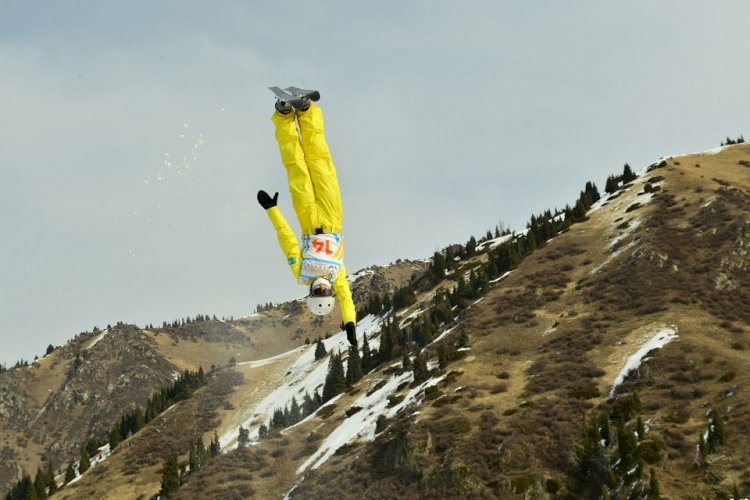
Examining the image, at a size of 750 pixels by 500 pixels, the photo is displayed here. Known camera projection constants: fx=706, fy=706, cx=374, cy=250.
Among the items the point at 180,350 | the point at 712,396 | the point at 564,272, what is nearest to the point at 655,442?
the point at 712,396

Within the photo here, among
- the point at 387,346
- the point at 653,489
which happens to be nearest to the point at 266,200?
the point at 653,489

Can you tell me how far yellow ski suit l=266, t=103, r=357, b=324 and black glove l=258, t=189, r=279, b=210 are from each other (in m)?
0.16

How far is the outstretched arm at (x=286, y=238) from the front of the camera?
14.5 meters

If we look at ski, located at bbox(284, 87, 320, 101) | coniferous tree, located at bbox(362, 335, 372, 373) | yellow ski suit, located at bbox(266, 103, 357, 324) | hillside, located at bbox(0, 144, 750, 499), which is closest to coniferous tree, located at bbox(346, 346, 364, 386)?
hillside, located at bbox(0, 144, 750, 499)

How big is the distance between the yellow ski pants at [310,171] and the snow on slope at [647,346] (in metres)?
44.6

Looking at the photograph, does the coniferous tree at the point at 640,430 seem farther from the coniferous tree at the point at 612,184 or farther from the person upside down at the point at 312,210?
the coniferous tree at the point at 612,184

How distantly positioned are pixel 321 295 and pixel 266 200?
7.25ft

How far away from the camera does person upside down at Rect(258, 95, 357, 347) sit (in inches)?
527

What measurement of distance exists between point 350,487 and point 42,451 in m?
133

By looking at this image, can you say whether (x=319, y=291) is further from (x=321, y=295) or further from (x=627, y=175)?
(x=627, y=175)

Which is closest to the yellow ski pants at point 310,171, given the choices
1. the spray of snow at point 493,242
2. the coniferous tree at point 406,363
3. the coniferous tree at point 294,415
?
the coniferous tree at point 406,363

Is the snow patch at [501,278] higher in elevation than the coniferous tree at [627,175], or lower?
lower

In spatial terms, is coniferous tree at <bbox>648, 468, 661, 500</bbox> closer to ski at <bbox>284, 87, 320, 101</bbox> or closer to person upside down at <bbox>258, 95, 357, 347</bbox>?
person upside down at <bbox>258, 95, 357, 347</bbox>

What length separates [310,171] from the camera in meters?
13.9
